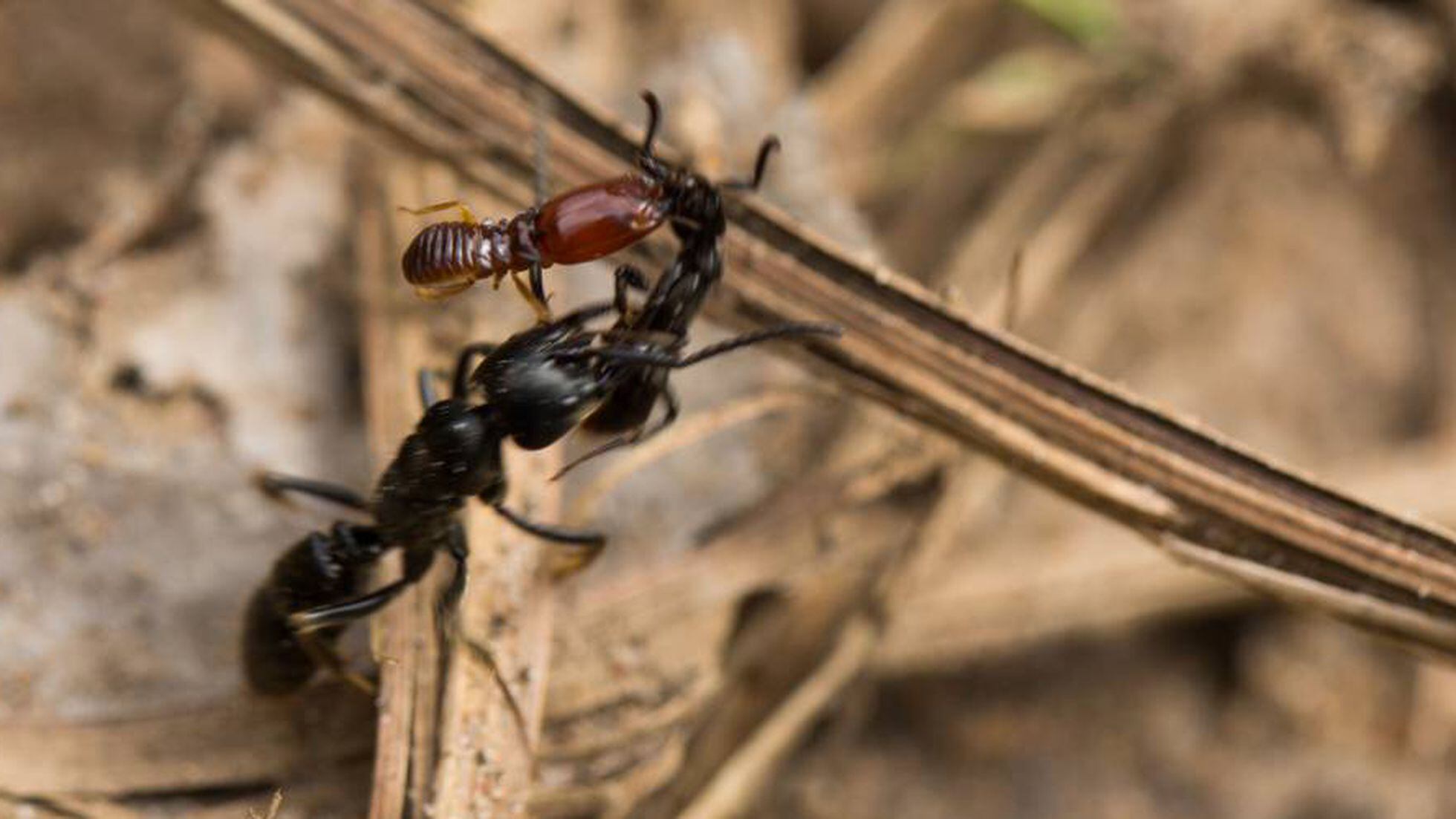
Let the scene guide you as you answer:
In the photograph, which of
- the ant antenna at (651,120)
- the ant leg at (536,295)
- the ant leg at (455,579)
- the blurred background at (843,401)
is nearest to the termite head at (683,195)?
the ant antenna at (651,120)

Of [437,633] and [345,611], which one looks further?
[345,611]

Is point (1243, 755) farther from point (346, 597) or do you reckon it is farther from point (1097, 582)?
point (346, 597)

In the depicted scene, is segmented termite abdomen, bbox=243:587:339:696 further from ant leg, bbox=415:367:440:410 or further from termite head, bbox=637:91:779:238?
termite head, bbox=637:91:779:238

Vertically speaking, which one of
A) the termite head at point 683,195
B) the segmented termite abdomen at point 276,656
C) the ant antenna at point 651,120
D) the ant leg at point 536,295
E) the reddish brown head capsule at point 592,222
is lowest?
the segmented termite abdomen at point 276,656

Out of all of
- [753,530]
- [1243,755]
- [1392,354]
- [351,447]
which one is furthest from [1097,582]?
[351,447]

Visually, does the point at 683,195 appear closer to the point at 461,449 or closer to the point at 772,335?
the point at 772,335

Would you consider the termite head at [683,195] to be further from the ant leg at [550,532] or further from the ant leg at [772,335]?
the ant leg at [550,532]

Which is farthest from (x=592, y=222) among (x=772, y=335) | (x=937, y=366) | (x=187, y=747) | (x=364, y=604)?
(x=187, y=747)
